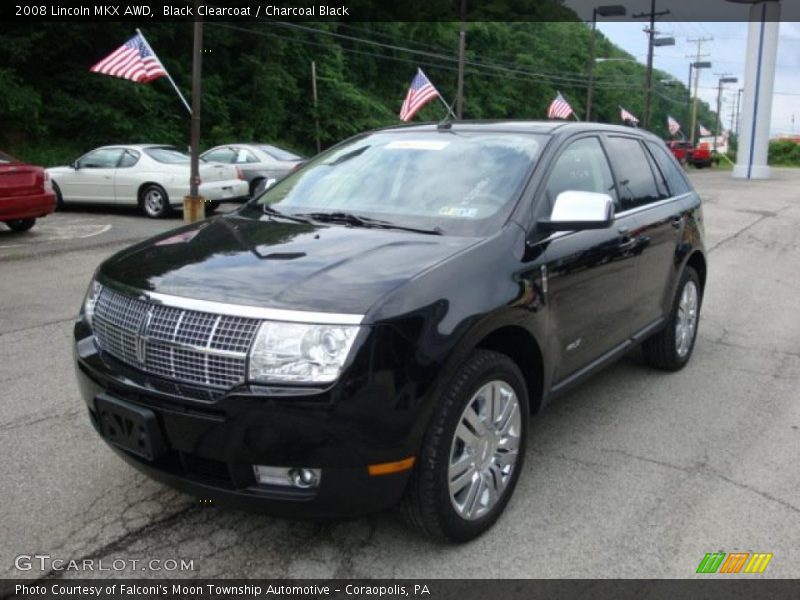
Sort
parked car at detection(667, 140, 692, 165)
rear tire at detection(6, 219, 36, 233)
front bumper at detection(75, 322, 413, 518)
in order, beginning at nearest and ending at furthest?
front bumper at detection(75, 322, 413, 518)
rear tire at detection(6, 219, 36, 233)
parked car at detection(667, 140, 692, 165)

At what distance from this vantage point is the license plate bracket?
2.82 metres

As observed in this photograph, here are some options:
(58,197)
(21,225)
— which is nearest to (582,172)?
(21,225)

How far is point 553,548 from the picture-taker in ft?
10.4

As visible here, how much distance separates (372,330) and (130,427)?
1.00 m

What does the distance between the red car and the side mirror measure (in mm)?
9529

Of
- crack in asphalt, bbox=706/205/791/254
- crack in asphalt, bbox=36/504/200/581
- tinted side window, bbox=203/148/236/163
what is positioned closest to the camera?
crack in asphalt, bbox=36/504/200/581

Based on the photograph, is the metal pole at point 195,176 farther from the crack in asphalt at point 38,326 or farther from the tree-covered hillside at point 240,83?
the tree-covered hillside at point 240,83

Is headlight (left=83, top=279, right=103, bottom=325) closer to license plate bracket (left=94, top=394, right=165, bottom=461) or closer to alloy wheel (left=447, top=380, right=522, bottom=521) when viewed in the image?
license plate bracket (left=94, top=394, right=165, bottom=461)


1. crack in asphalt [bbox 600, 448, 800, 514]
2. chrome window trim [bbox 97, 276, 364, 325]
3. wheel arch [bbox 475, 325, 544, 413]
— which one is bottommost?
crack in asphalt [bbox 600, 448, 800, 514]

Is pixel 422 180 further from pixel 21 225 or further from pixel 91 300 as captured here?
pixel 21 225

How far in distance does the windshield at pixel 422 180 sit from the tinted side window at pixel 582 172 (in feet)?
0.51

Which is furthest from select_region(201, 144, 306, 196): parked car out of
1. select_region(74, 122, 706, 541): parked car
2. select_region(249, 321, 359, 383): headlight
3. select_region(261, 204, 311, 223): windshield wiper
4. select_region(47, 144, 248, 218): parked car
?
select_region(249, 321, 359, 383): headlight

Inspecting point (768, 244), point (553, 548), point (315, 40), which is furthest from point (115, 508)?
point (315, 40)

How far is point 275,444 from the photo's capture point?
8.75 feet
